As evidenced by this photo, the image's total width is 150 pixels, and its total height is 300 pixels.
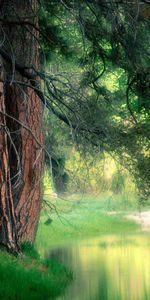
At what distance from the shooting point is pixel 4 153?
9.87m

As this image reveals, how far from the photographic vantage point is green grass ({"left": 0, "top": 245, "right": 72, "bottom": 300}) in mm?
9008

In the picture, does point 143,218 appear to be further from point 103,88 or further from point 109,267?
point 103,88

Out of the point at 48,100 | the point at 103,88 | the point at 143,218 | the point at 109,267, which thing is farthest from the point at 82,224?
the point at 48,100

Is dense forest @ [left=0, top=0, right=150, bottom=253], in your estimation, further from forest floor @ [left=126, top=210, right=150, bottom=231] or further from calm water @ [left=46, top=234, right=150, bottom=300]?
forest floor @ [left=126, top=210, right=150, bottom=231]

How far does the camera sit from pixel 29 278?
9430 mm

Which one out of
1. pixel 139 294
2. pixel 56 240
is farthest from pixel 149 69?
pixel 56 240

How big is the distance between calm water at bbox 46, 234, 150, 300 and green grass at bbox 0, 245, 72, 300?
7.5 inches

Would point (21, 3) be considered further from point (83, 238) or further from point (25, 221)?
point (83, 238)

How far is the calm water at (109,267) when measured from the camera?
10.7m

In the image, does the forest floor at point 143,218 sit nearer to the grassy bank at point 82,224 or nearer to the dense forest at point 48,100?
the grassy bank at point 82,224

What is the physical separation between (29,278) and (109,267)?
5.30 metres

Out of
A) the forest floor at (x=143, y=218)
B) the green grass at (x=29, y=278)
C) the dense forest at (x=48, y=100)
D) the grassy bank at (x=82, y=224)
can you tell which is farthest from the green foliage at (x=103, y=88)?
the forest floor at (x=143, y=218)

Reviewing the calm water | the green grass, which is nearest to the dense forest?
the green grass

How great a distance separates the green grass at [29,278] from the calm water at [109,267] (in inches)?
7.5
